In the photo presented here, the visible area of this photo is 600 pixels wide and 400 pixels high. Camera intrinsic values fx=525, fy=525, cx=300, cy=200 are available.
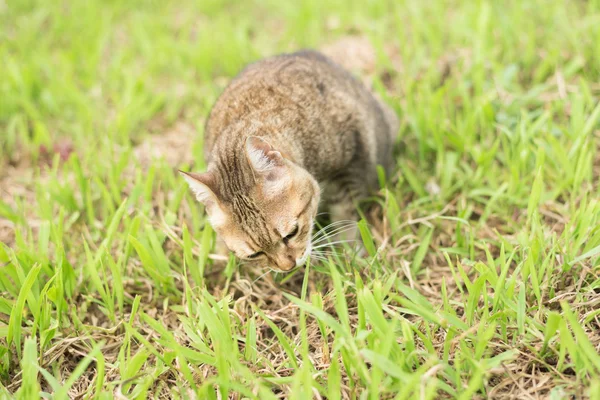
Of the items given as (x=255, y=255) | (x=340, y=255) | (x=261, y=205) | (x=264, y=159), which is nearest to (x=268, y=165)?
(x=264, y=159)

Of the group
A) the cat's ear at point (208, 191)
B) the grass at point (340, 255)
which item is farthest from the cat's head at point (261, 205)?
the grass at point (340, 255)

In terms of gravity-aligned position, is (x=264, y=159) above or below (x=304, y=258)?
above

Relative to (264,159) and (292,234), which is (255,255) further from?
(264,159)

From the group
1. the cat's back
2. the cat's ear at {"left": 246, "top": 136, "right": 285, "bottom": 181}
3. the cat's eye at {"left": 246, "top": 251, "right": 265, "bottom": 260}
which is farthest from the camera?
the cat's back

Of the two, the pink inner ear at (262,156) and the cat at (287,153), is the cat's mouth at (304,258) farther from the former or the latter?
the pink inner ear at (262,156)

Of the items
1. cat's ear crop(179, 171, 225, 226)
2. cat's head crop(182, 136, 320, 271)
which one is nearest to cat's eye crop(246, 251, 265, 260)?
cat's head crop(182, 136, 320, 271)

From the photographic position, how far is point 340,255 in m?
2.72

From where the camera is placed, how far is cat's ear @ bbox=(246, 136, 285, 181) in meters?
2.30

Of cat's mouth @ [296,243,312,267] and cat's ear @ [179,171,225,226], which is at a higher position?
cat's ear @ [179,171,225,226]

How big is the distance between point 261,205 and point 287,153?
0.40 m

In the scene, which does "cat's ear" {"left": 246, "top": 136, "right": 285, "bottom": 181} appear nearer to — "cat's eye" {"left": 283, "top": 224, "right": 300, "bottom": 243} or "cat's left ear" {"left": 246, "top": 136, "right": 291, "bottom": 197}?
"cat's left ear" {"left": 246, "top": 136, "right": 291, "bottom": 197}

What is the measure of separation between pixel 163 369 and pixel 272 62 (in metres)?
1.91

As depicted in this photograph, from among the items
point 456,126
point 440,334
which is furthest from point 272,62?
point 440,334

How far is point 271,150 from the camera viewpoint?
2.36m
